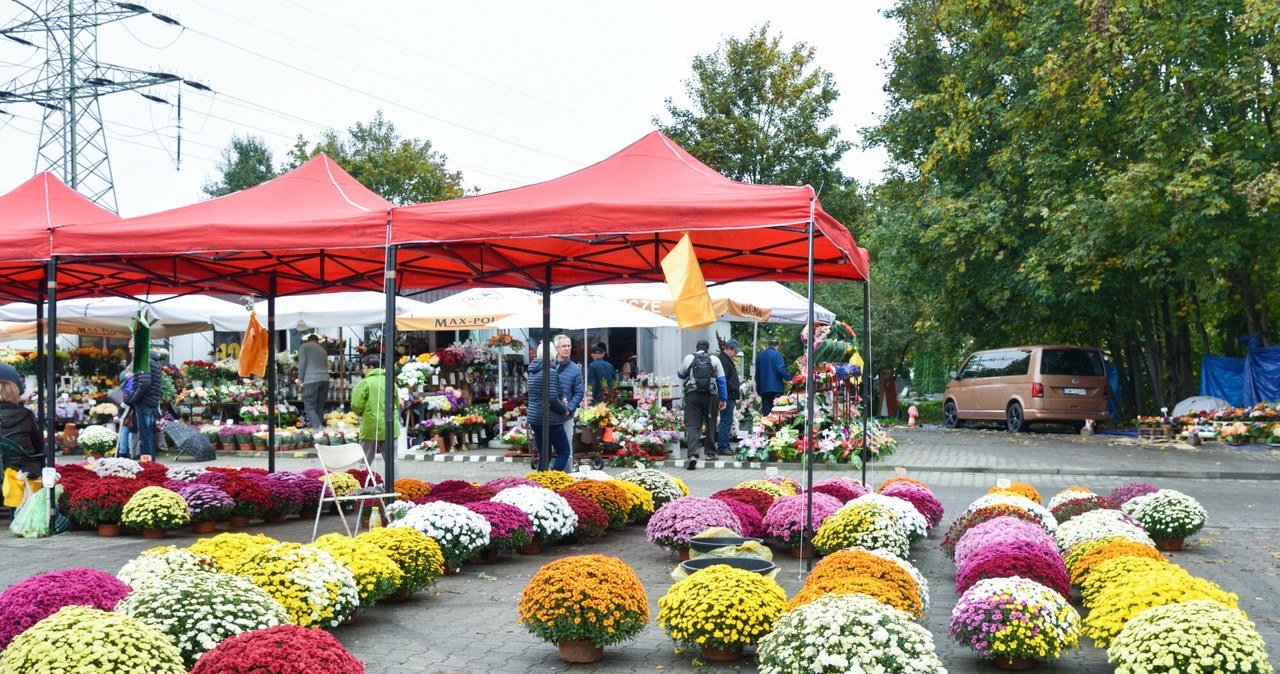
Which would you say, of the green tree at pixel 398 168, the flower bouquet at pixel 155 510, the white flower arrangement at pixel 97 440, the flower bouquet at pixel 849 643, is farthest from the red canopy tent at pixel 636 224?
the green tree at pixel 398 168

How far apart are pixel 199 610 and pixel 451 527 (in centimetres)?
311

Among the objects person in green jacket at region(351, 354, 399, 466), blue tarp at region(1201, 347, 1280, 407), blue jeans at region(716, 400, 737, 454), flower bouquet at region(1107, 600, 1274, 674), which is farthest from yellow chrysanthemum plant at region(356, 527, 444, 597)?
blue tarp at region(1201, 347, 1280, 407)

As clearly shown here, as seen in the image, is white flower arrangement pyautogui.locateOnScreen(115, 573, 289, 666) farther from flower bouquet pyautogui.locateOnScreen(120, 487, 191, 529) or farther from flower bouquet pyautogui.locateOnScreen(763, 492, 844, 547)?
flower bouquet pyautogui.locateOnScreen(120, 487, 191, 529)

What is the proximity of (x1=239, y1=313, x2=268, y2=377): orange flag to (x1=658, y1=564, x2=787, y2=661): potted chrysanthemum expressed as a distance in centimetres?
969

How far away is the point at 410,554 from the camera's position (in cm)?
739

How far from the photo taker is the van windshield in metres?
24.8

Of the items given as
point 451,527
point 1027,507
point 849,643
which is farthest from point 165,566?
point 1027,507

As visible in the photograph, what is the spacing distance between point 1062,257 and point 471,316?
12.1 metres

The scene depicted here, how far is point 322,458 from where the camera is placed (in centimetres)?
988

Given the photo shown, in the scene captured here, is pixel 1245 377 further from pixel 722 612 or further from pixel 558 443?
pixel 722 612

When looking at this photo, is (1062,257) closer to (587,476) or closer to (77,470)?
(587,476)

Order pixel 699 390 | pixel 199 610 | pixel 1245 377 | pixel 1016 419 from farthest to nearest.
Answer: pixel 1016 419 → pixel 1245 377 → pixel 699 390 → pixel 199 610

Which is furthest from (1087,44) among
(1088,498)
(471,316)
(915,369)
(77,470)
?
(915,369)

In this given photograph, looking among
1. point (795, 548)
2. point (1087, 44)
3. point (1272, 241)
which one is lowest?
point (795, 548)
